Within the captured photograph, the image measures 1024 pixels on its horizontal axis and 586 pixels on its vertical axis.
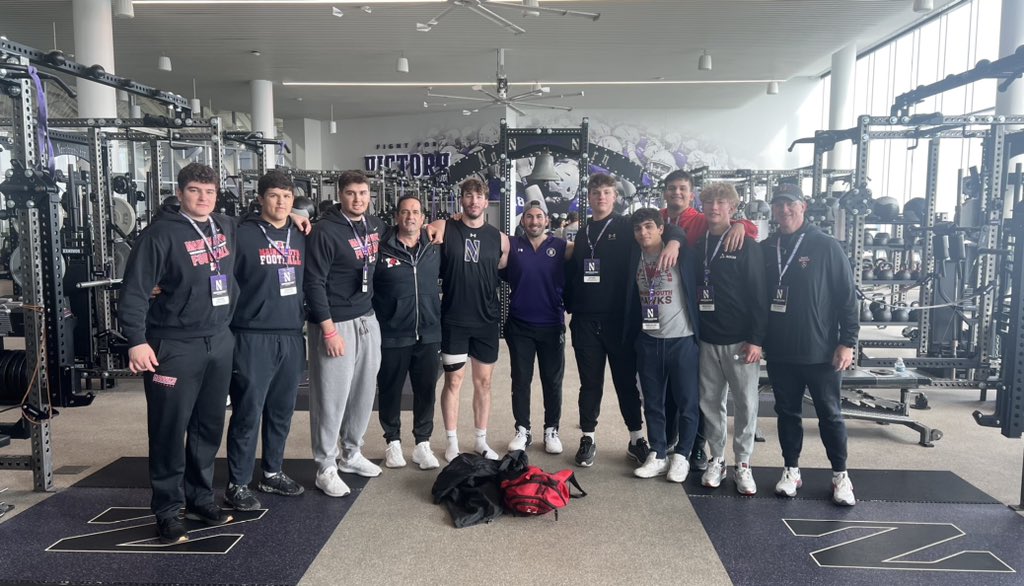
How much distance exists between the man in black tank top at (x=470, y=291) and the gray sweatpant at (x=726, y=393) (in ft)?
3.67

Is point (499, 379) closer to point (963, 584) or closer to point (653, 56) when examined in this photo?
point (963, 584)

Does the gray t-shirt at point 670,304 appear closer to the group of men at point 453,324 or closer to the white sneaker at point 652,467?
the group of men at point 453,324

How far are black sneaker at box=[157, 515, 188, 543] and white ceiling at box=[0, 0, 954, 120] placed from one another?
288 inches

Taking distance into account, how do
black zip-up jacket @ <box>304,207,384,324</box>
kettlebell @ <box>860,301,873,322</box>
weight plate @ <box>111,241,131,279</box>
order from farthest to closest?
kettlebell @ <box>860,301,873,322</box> → weight plate @ <box>111,241,131,279</box> → black zip-up jacket @ <box>304,207,384,324</box>

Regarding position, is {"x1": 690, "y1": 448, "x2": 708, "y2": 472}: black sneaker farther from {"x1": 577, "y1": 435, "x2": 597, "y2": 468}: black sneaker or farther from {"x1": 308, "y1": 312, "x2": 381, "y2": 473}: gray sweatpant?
{"x1": 308, "y1": 312, "x2": 381, "y2": 473}: gray sweatpant

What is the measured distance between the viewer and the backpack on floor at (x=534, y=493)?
3.02m

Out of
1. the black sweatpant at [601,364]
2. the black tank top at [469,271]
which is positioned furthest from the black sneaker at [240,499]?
the black sweatpant at [601,364]

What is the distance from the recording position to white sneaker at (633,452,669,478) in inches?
138

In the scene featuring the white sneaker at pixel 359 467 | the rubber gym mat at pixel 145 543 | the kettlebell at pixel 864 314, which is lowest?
the rubber gym mat at pixel 145 543

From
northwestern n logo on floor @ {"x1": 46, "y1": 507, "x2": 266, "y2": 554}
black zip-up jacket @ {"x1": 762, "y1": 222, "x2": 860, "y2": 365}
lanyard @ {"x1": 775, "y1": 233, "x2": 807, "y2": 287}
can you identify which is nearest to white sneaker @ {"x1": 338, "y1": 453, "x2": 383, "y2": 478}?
northwestern n logo on floor @ {"x1": 46, "y1": 507, "x2": 266, "y2": 554}

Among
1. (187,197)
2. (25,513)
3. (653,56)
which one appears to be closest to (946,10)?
(653,56)

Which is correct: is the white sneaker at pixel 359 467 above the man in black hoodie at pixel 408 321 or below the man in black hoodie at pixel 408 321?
below

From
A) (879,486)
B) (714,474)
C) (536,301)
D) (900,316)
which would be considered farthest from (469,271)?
(900,316)

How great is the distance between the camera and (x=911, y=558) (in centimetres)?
267
